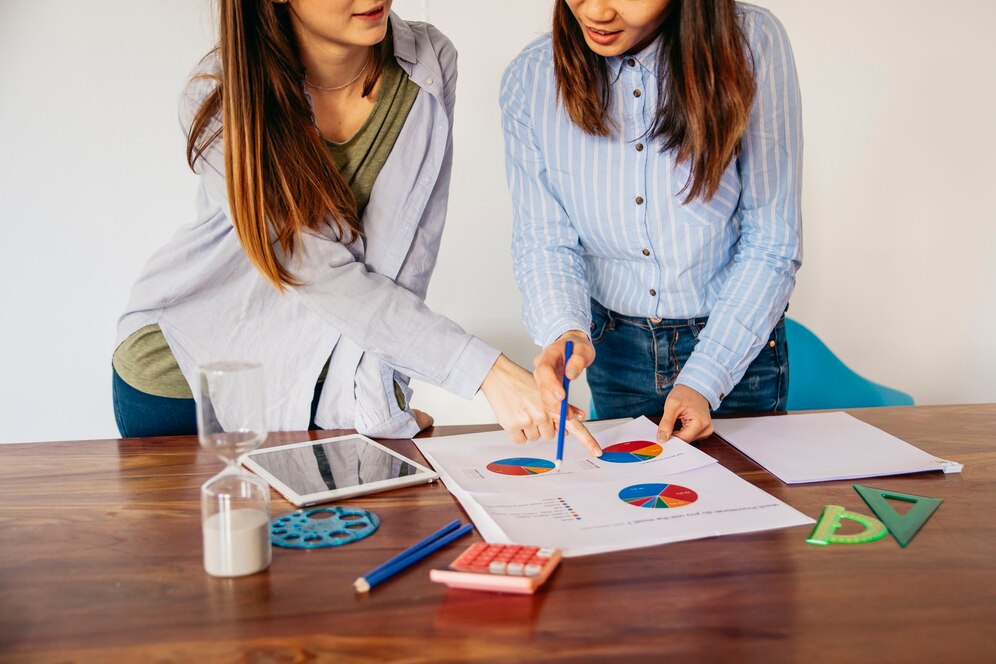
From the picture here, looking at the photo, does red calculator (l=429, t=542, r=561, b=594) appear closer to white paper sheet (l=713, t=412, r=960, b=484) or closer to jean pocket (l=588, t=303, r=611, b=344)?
white paper sheet (l=713, t=412, r=960, b=484)

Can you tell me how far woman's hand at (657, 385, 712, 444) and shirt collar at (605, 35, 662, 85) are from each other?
54 cm

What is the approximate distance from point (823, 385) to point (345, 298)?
5.31 feet

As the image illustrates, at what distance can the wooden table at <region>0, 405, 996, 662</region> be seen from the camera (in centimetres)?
81

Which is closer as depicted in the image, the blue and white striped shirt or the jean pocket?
the blue and white striped shirt

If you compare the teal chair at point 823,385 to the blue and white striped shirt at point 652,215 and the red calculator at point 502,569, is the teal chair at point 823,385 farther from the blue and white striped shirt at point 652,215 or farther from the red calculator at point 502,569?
the red calculator at point 502,569

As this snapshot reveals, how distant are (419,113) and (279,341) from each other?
0.45m

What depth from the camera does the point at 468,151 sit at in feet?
8.90

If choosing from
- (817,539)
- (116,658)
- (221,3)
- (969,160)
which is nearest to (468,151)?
(221,3)

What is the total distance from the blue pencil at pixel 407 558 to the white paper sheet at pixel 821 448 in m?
0.47

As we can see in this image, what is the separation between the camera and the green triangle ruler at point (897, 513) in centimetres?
104

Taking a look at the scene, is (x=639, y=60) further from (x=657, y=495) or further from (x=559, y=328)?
(x=657, y=495)

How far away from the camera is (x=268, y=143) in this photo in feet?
4.61

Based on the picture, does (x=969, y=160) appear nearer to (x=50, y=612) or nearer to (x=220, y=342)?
(x=220, y=342)

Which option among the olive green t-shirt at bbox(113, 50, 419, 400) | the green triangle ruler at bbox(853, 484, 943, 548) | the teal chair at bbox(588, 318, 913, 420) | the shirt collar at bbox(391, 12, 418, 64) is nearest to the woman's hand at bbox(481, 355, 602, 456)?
the olive green t-shirt at bbox(113, 50, 419, 400)
